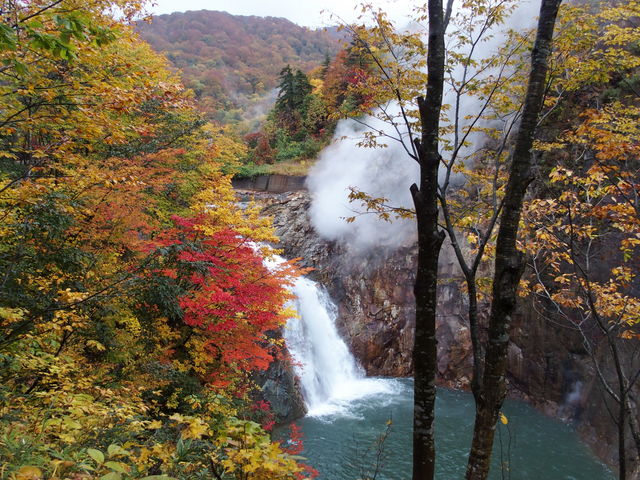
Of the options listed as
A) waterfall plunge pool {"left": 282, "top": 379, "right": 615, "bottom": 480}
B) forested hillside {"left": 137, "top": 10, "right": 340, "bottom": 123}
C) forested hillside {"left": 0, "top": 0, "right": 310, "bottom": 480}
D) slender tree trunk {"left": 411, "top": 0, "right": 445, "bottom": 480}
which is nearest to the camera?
forested hillside {"left": 0, "top": 0, "right": 310, "bottom": 480}

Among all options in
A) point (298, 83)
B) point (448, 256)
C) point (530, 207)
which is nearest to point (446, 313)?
point (448, 256)

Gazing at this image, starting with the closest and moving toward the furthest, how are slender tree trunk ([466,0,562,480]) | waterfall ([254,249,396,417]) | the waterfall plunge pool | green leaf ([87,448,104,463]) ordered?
1. green leaf ([87,448,104,463])
2. slender tree trunk ([466,0,562,480])
3. the waterfall plunge pool
4. waterfall ([254,249,396,417])

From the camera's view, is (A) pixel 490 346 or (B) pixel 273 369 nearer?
(A) pixel 490 346

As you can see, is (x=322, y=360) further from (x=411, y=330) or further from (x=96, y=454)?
(x=96, y=454)

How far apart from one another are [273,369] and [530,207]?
27.3ft

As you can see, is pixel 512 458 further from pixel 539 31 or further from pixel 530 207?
pixel 539 31

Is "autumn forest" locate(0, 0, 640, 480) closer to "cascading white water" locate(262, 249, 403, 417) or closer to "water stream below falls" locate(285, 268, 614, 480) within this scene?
"water stream below falls" locate(285, 268, 614, 480)

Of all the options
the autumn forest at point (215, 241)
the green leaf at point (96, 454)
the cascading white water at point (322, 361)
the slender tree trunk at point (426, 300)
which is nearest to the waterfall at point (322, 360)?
the cascading white water at point (322, 361)

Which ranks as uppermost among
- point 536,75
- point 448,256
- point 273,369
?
point 536,75

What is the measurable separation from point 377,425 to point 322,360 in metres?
3.64

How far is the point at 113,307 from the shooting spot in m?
5.61

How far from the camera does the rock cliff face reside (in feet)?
36.9

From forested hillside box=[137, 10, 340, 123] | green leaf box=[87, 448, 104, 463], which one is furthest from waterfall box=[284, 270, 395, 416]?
forested hillside box=[137, 10, 340, 123]

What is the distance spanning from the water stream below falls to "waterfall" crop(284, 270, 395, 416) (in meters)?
0.04
